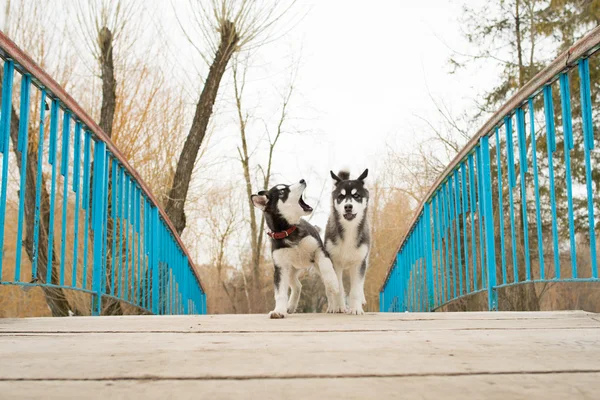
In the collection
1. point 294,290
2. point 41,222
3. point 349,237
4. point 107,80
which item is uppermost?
point 107,80

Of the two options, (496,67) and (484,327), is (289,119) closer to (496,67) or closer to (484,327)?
(496,67)

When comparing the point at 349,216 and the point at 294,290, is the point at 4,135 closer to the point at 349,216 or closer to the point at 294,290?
the point at 349,216

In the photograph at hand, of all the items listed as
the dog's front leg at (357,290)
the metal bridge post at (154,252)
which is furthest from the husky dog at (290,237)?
the metal bridge post at (154,252)

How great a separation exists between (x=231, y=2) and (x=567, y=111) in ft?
21.4

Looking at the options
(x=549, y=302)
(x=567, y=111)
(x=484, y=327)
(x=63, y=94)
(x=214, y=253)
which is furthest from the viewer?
(x=214, y=253)

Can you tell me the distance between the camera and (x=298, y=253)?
3.56 metres

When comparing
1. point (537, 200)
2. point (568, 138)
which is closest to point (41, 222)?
point (537, 200)

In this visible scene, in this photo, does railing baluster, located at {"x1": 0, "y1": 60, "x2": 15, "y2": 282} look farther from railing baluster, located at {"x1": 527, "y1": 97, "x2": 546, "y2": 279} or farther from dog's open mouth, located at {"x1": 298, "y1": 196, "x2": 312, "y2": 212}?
railing baluster, located at {"x1": 527, "y1": 97, "x2": 546, "y2": 279}

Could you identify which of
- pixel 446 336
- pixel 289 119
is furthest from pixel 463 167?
pixel 289 119

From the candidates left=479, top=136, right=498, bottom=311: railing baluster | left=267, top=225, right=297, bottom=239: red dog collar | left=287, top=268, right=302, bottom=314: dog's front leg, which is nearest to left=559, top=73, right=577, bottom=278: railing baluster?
left=479, top=136, right=498, bottom=311: railing baluster

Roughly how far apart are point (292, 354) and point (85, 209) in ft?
8.48

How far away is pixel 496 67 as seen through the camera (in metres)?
12.9

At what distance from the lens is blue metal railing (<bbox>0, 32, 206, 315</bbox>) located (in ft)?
9.13

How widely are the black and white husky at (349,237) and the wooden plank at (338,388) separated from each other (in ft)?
7.93
